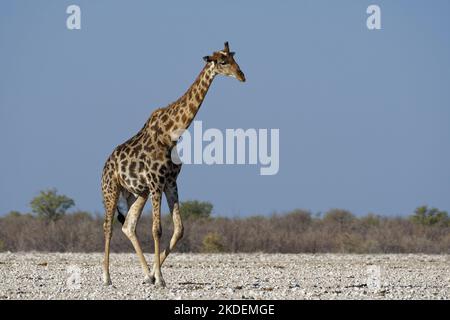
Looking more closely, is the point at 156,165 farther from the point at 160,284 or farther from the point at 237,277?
the point at 237,277

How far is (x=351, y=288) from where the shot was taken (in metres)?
16.2

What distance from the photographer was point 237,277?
1839cm

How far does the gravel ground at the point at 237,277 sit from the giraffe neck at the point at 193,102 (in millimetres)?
2246

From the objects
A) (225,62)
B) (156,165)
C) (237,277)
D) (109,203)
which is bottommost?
(237,277)

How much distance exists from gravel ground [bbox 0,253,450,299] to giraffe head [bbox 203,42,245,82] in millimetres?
2878

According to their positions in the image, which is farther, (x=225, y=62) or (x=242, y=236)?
(x=242, y=236)

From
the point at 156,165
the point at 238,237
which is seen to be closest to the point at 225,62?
the point at 156,165

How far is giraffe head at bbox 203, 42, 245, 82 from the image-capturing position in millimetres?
16000

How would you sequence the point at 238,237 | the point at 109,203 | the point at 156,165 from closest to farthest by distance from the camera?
the point at 156,165 → the point at 109,203 → the point at 238,237

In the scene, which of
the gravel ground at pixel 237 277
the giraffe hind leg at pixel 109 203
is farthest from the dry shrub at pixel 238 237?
the giraffe hind leg at pixel 109 203

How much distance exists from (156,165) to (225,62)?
5.44ft

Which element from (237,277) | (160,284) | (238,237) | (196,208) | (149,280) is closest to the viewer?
(160,284)

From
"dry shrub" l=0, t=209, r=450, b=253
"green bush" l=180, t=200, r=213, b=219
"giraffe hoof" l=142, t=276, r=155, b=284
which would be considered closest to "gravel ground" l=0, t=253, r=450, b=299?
"giraffe hoof" l=142, t=276, r=155, b=284
